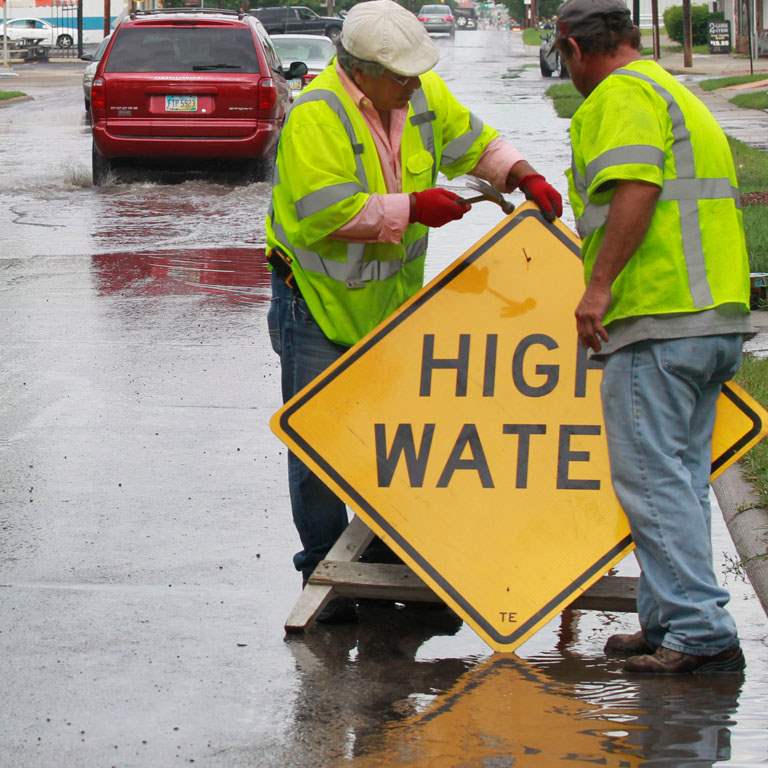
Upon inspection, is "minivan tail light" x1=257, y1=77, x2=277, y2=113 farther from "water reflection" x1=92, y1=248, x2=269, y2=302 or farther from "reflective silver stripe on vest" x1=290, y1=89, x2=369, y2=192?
"reflective silver stripe on vest" x1=290, y1=89, x2=369, y2=192

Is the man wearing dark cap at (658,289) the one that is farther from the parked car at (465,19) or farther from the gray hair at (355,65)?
the parked car at (465,19)

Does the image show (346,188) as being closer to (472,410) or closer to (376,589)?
(472,410)

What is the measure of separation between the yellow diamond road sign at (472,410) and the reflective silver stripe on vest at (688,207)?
68cm

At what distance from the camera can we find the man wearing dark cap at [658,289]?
14.5 feet

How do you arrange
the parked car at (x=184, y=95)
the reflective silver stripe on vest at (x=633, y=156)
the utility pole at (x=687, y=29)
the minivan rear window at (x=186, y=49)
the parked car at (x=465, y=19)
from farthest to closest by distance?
the parked car at (x=465, y=19) → the utility pole at (x=687, y=29) → the minivan rear window at (x=186, y=49) → the parked car at (x=184, y=95) → the reflective silver stripe on vest at (x=633, y=156)

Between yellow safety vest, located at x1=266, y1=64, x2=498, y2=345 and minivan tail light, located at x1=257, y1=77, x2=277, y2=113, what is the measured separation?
1286 cm

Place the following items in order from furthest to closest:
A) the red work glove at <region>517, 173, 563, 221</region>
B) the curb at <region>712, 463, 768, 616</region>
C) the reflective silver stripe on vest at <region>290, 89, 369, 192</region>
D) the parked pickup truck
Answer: the parked pickup truck → the curb at <region>712, 463, 768, 616</region> → the red work glove at <region>517, 173, 563, 221</region> → the reflective silver stripe on vest at <region>290, 89, 369, 192</region>

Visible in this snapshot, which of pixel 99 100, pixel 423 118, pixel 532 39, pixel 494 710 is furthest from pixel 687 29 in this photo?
pixel 494 710

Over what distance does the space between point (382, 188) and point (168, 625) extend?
4.94 ft

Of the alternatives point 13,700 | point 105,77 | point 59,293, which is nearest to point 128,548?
point 13,700

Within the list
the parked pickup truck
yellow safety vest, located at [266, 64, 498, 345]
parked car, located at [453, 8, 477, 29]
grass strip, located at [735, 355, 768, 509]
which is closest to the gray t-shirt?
yellow safety vest, located at [266, 64, 498, 345]

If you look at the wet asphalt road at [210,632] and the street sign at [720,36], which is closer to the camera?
the wet asphalt road at [210,632]

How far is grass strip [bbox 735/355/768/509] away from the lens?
21.7ft

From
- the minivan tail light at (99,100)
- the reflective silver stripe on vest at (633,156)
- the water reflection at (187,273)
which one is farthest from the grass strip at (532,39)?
the reflective silver stripe on vest at (633,156)
